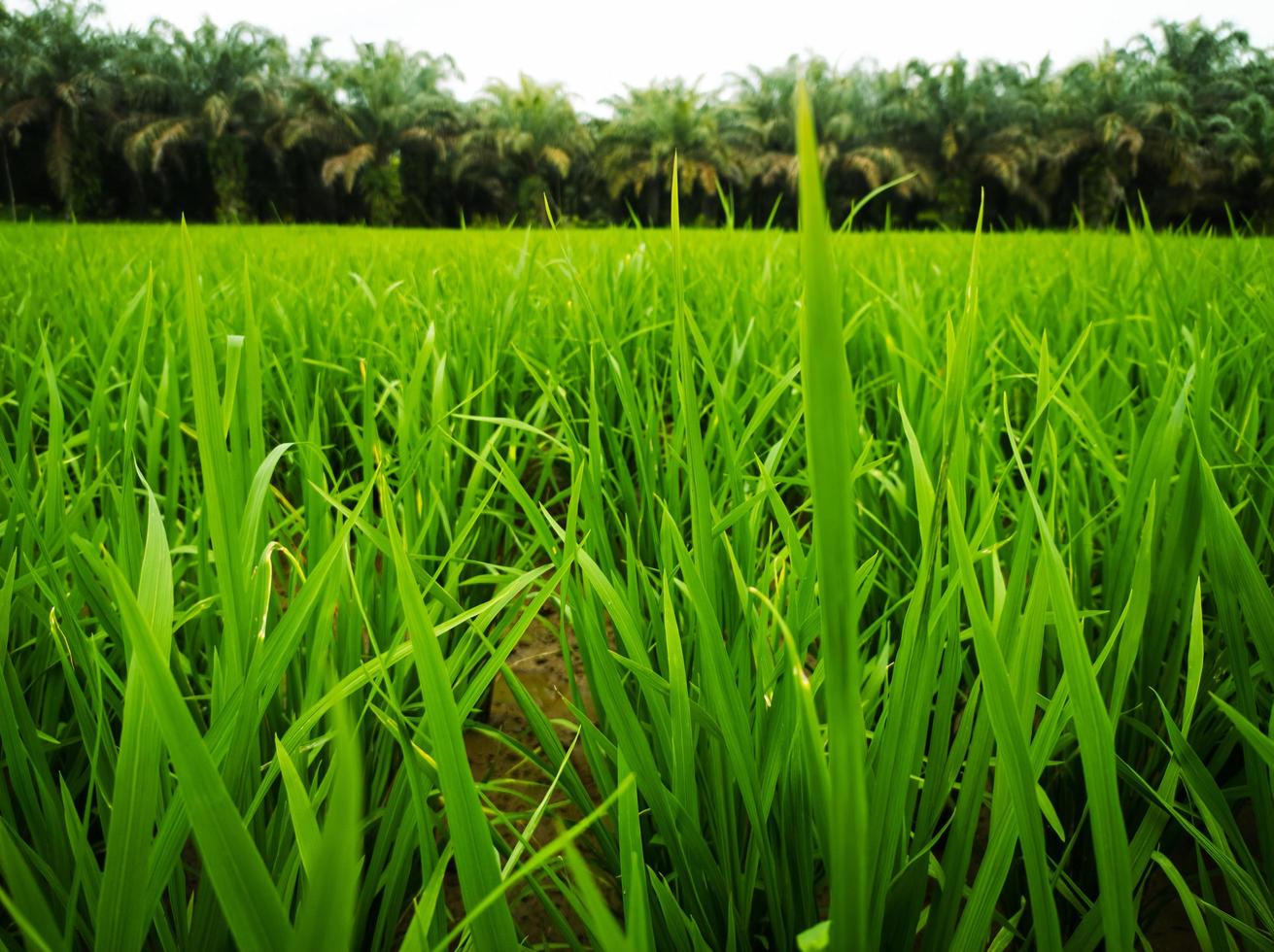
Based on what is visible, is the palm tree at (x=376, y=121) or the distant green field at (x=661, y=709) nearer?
the distant green field at (x=661, y=709)

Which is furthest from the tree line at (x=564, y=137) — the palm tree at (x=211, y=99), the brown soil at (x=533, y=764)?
the brown soil at (x=533, y=764)

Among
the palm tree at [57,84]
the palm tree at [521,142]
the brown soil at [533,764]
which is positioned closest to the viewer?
the brown soil at [533,764]

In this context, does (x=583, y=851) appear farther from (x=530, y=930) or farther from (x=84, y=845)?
(x=84, y=845)

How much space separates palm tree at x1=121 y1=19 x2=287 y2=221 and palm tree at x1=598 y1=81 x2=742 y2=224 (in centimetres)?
717

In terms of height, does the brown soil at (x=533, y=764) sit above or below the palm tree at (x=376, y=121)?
below

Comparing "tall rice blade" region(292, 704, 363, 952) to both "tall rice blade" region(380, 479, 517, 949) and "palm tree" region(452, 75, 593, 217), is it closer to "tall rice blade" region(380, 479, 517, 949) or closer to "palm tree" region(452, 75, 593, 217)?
"tall rice blade" region(380, 479, 517, 949)

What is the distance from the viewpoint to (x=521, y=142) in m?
16.2

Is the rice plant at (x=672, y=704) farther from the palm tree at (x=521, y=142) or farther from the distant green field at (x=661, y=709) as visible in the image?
the palm tree at (x=521, y=142)

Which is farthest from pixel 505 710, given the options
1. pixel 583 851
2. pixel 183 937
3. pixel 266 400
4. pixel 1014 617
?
pixel 266 400

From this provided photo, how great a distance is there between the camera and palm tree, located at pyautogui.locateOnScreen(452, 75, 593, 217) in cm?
1633

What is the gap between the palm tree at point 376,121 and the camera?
15.1 m

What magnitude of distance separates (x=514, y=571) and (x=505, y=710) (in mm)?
219

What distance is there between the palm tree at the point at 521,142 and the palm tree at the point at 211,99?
4059mm

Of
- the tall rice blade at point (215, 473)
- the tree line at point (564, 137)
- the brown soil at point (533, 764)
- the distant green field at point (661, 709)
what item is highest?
the tree line at point (564, 137)
